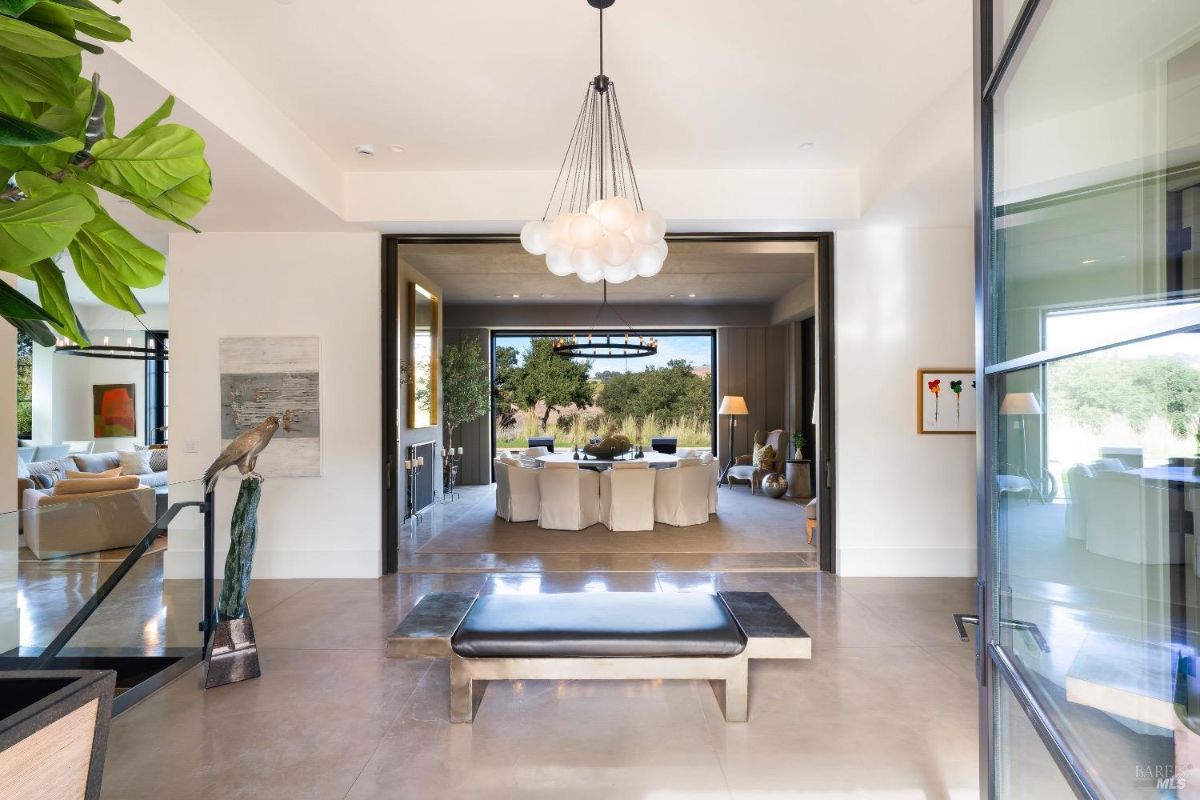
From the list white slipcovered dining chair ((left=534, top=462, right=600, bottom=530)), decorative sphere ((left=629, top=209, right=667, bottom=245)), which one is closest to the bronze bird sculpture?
decorative sphere ((left=629, top=209, right=667, bottom=245))

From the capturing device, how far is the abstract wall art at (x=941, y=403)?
5246mm

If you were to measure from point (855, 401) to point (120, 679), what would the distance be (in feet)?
17.4

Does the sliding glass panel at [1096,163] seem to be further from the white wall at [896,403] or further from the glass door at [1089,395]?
the white wall at [896,403]

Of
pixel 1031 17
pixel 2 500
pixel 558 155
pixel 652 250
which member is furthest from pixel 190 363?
pixel 1031 17

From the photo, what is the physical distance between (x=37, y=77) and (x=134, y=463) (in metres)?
10.6

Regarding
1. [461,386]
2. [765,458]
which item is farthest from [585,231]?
[765,458]

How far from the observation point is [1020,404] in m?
1.37

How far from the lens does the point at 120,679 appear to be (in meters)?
3.33

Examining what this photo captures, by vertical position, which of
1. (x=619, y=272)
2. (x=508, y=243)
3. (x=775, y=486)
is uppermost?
(x=508, y=243)

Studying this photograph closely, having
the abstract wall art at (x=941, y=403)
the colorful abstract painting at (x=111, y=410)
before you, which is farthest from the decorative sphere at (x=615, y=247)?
the colorful abstract painting at (x=111, y=410)

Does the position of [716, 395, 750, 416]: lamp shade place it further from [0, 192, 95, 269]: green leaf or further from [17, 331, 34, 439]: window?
[17, 331, 34, 439]: window

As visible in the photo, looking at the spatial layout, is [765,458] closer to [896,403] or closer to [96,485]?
[896,403]

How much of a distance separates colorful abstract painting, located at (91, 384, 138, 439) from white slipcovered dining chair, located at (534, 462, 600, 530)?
8183 millimetres

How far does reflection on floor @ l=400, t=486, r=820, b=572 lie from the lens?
5504mm
